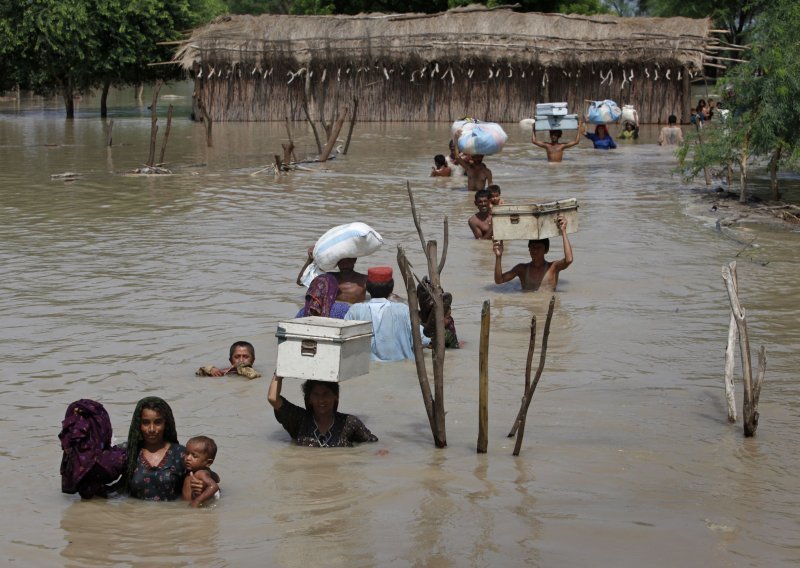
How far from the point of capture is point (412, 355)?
7.69 metres

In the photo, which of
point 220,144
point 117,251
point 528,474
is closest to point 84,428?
point 528,474

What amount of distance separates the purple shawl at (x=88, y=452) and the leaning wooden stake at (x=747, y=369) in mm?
3061

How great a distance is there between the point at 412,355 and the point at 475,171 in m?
8.50

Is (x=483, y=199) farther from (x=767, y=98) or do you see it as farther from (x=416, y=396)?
(x=416, y=396)

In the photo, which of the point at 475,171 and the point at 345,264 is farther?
the point at 475,171

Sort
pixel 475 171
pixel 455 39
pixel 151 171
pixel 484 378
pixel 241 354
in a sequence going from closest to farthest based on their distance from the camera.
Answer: pixel 484 378
pixel 241 354
pixel 475 171
pixel 151 171
pixel 455 39

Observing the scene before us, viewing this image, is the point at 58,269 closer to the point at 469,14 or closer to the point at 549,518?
the point at 549,518

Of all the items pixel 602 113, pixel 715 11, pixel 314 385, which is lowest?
pixel 314 385

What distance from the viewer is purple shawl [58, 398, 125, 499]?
17.1 feet

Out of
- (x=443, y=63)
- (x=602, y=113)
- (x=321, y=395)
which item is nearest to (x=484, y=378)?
(x=321, y=395)

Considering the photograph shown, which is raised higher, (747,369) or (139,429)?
(747,369)

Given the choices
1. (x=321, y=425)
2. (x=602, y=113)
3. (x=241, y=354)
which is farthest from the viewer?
(x=602, y=113)

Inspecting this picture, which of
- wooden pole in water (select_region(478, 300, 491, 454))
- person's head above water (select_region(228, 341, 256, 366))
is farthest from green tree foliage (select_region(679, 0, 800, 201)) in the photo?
wooden pole in water (select_region(478, 300, 491, 454))

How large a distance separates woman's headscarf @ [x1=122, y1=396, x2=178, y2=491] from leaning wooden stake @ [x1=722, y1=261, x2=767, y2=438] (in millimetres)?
2802
